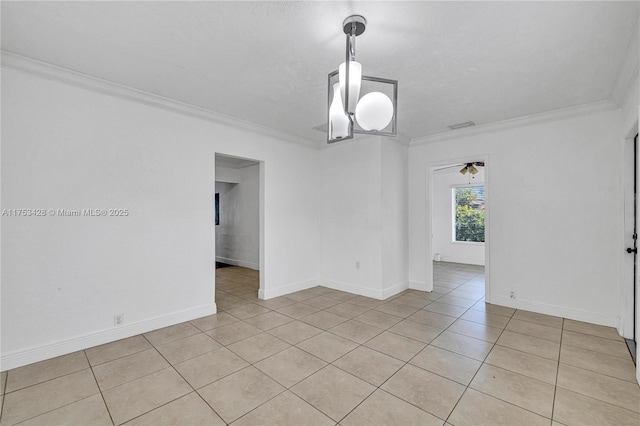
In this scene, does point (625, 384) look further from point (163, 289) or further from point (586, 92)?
point (163, 289)

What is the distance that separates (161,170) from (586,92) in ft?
16.2

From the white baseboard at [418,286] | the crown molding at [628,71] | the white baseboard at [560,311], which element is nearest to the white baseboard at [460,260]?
the white baseboard at [418,286]

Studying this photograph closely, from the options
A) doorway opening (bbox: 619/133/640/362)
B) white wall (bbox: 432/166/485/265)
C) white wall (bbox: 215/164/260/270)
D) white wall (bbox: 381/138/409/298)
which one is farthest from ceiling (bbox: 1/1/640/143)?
white wall (bbox: 432/166/485/265)

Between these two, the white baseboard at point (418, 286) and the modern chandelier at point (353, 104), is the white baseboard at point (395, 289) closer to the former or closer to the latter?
the white baseboard at point (418, 286)

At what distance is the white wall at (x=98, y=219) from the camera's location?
253 cm

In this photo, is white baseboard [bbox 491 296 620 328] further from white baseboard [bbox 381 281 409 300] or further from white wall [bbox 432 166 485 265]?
white wall [bbox 432 166 485 265]

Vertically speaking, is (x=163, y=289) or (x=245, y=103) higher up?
(x=245, y=103)

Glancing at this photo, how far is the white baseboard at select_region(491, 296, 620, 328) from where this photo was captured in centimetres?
342

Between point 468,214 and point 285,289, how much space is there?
5.79 m

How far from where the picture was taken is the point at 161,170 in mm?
3396

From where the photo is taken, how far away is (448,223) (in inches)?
320

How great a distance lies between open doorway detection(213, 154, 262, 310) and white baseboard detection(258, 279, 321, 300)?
1.35 meters

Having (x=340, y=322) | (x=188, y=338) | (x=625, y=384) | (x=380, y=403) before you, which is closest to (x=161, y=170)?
(x=188, y=338)

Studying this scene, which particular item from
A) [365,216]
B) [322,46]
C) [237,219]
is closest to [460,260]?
[365,216]
